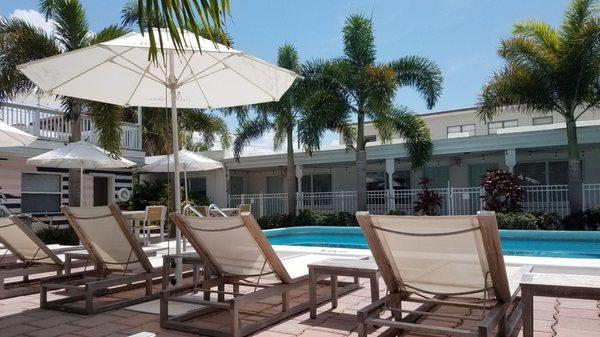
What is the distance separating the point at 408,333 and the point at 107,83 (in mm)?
4546

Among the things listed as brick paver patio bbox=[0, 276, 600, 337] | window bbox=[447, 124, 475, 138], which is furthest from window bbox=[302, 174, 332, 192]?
brick paver patio bbox=[0, 276, 600, 337]

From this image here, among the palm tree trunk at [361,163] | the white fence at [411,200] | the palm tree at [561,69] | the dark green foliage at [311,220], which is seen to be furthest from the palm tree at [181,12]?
the palm tree trunk at [361,163]

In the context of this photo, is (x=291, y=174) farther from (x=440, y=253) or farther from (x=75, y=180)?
(x=440, y=253)

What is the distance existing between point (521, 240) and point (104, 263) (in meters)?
10.6

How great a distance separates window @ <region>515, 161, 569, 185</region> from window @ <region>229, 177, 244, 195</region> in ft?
40.5

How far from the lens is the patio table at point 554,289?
3.01 meters

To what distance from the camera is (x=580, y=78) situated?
13227 mm

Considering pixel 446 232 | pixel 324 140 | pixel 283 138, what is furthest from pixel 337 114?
pixel 446 232

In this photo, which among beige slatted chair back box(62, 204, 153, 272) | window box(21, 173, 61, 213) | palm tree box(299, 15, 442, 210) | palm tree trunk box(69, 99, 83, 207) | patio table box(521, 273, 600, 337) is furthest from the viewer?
palm tree box(299, 15, 442, 210)

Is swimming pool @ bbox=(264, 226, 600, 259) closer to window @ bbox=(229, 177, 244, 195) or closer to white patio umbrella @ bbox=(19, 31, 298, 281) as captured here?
white patio umbrella @ bbox=(19, 31, 298, 281)

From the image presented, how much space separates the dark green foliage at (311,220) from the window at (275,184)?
550cm

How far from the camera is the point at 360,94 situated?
1602 centimetres

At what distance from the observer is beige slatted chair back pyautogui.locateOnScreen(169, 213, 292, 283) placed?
4027 millimetres

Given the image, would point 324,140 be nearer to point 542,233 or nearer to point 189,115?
point 189,115
